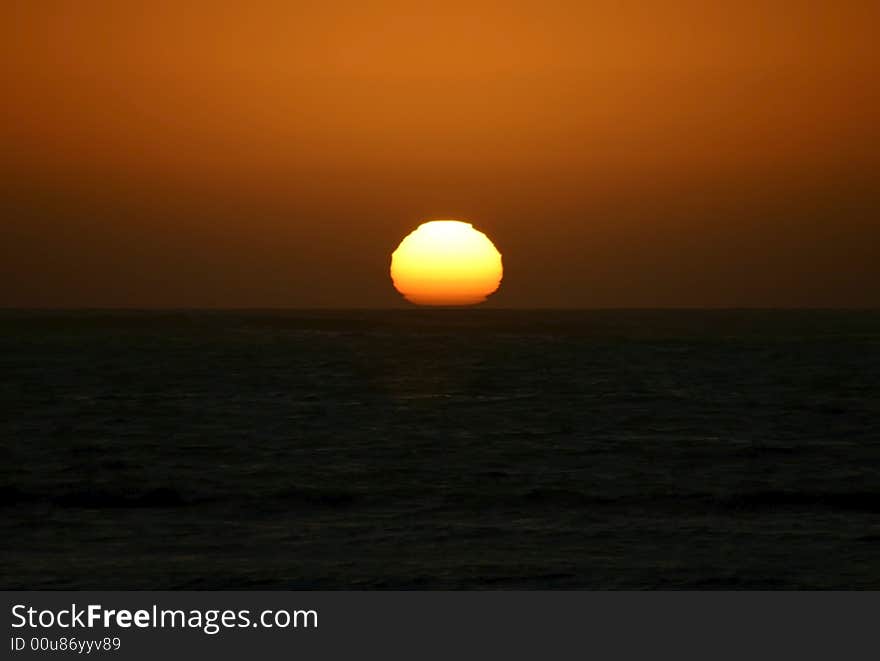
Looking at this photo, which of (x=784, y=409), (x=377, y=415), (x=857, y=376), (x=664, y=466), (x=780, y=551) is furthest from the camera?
(x=857, y=376)

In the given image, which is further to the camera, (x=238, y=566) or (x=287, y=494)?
(x=287, y=494)

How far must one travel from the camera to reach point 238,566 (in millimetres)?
23031

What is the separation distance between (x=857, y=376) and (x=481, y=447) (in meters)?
44.4

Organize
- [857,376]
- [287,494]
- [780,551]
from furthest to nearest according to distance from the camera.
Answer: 1. [857,376]
2. [287,494]
3. [780,551]

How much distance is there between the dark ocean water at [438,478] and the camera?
23.2 metres

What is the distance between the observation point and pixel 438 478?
37.2 m

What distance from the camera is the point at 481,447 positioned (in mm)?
45469

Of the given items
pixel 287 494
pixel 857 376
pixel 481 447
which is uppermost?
pixel 857 376

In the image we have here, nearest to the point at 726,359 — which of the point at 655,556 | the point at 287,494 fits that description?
the point at 287,494

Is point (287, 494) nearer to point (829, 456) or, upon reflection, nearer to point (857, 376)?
point (829, 456)

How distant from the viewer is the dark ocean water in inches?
914

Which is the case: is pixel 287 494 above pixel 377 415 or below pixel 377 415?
below
